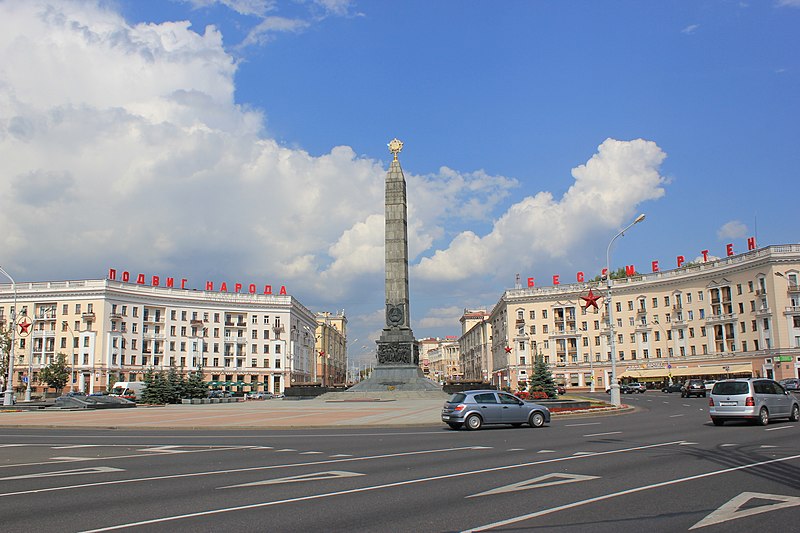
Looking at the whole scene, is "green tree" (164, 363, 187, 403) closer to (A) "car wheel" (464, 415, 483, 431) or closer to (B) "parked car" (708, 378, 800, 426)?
(A) "car wheel" (464, 415, 483, 431)

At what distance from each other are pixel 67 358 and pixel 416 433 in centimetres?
8723

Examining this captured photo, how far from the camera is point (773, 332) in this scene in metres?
80.0

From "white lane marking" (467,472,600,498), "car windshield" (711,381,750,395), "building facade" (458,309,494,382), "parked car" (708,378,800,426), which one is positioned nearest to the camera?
"white lane marking" (467,472,600,498)

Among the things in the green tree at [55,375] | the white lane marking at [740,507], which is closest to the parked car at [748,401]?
the white lane marking at [740,507]

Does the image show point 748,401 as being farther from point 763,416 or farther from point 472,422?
point 472,422

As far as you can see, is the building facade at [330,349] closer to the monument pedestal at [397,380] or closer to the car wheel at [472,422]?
the monument pedestal at [397,380]

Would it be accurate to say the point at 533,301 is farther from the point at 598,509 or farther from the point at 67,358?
the point at 598,509

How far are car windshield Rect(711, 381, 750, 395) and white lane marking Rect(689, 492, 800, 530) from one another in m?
14.4

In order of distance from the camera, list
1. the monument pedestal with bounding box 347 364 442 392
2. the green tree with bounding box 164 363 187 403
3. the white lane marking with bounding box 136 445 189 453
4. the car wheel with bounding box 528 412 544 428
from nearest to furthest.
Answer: the white lane marking with bounding box 136 445 189 453, the car wheel with bounding box 528 412 544 428, the monument pedestal with bounding box 347 364 442 392, the green tree with bounding box 164 363 187 403

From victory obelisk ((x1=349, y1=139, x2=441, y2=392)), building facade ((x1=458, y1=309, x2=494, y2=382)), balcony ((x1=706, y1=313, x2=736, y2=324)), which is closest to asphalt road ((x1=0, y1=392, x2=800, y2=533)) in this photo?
victory obelisk ((x1=349, y1=139, x2=441, y2=392))

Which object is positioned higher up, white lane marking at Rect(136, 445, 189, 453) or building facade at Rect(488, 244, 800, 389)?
building facade at Rect(488, 244, 800, 389)

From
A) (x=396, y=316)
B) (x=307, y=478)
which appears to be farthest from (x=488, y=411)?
(x=396, y=316)

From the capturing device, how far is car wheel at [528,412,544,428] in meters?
23.9

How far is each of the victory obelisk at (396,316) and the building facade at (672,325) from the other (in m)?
28.1
